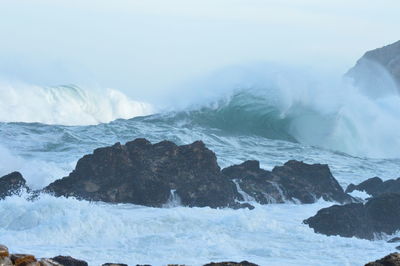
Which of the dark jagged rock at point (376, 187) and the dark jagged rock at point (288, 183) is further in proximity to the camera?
the dark jagged rock at point (376, 187)

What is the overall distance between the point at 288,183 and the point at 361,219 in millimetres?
4669

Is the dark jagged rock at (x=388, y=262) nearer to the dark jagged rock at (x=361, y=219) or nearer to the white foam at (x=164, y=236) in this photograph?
the white foam at (x=164, y=236)

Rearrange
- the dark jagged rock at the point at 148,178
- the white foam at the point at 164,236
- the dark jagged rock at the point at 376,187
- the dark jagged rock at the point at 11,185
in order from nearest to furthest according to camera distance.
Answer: the white foam at the point at 164,236 < the dark jagged rock at the point at 11,185 < the dark jagged rock at the point at 148,178 < the dark jagged rock at the point at 376,187

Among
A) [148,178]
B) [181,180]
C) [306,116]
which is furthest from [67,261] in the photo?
[306,116]

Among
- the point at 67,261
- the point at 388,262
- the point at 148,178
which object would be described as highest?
the point at 148,178

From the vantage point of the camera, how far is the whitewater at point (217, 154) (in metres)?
17.5

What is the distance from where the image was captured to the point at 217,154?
35562 mm

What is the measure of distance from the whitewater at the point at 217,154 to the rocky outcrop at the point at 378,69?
5.91 m

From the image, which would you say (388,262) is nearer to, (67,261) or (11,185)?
(67,261)

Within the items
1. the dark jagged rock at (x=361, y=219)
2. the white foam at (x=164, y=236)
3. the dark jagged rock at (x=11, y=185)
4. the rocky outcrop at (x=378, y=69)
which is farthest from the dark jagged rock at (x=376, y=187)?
the rocky outcrop at (x=378, y=69)

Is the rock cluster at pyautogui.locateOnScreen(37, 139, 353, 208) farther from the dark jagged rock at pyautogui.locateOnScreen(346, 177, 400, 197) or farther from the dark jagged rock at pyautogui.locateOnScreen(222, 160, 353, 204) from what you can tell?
the dark jagged rock at pyautogui.locateOnScreen(346, 177, 400, 197)

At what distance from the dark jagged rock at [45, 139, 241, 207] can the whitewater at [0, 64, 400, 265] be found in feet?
1.88

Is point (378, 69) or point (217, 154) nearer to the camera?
point (217, 154)

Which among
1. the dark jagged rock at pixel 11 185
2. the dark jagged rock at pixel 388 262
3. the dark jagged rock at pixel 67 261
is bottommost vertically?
the dark jagged rock at pixel 388 262
